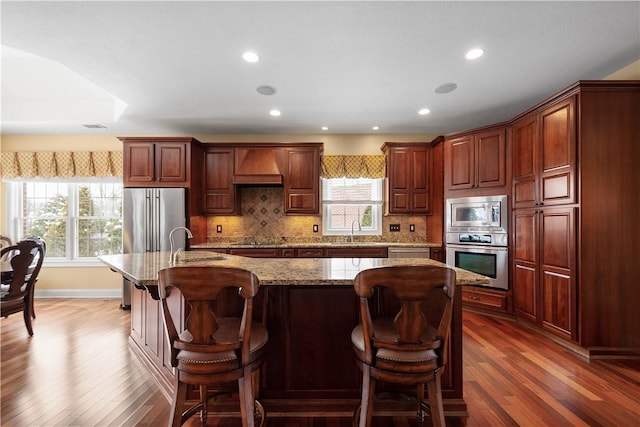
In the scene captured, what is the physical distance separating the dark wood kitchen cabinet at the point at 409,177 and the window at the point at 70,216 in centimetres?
458

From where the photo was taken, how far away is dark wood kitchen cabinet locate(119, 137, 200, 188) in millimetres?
4047

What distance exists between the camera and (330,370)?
6.03 ft

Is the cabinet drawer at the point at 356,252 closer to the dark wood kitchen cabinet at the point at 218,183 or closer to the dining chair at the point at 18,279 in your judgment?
the dark wood kitchen cabinet at the point at 218,183

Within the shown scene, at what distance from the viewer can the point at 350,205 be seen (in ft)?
15.6

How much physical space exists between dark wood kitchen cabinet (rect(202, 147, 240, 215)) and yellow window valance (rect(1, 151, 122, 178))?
1.56m

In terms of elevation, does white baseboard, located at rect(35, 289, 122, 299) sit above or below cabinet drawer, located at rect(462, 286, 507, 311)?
below

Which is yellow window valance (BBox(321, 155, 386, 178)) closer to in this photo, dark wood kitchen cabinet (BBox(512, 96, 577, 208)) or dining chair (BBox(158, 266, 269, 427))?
dark wood kitchen cabinet (BBox(512, 96, 577, 208))

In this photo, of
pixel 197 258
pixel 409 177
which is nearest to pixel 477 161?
pixel 409 177

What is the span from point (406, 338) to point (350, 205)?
138 inches

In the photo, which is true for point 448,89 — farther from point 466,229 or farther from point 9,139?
point 9,139

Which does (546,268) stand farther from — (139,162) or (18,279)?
(18,279)

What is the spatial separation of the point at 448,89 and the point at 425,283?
2671 mm

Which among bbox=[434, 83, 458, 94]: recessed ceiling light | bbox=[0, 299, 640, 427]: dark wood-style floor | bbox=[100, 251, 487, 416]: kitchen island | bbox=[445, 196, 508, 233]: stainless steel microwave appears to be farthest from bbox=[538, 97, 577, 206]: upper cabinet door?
bbox=[100, 251, 487, 416]: kitchen island

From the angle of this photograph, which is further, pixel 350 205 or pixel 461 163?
pixel 350 205
